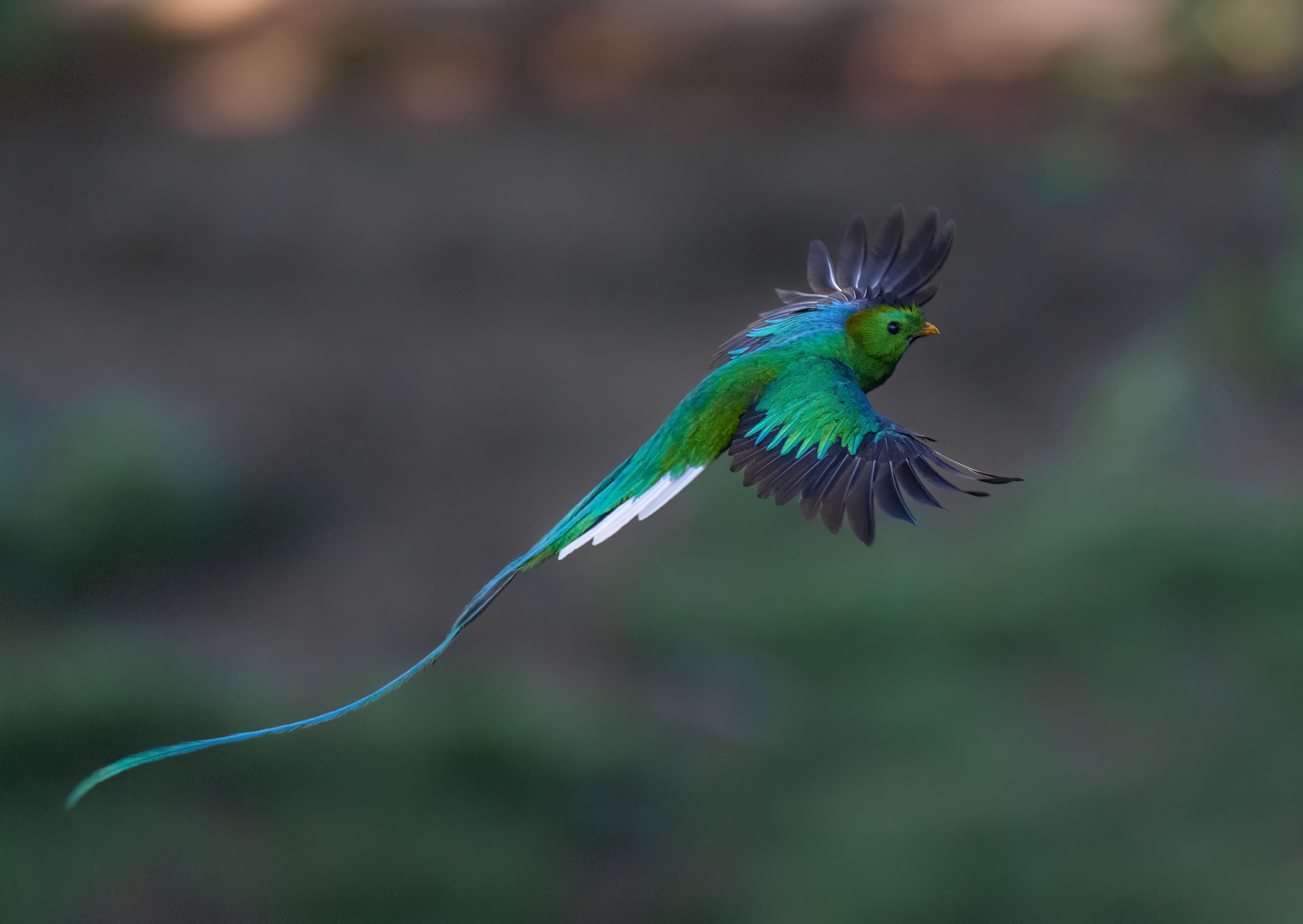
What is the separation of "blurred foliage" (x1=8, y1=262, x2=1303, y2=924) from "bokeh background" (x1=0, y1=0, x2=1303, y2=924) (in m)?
0.03

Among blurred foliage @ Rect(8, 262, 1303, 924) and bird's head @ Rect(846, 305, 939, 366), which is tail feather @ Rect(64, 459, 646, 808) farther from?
blurred foliage @ Rect(8, 262, 1303, 924)

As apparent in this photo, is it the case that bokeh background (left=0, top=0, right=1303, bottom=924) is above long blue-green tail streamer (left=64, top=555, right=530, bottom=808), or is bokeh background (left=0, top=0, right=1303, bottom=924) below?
above

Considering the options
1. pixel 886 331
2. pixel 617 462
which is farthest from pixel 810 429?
pixel 617 462

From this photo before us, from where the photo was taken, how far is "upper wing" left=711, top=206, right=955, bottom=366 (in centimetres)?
342

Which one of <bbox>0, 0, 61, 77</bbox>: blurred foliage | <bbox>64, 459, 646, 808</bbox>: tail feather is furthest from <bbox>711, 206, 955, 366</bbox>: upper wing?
Result: <bbox>0, 0, 61, 77</bbox>: blurred foliage

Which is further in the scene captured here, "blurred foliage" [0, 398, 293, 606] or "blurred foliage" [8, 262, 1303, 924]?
"blurred foliage" [0, 398, 293, 606]

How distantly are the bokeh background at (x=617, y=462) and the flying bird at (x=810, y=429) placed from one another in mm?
5658

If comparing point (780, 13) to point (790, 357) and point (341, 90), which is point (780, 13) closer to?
point (341, 90)

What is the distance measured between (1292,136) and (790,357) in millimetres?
13853

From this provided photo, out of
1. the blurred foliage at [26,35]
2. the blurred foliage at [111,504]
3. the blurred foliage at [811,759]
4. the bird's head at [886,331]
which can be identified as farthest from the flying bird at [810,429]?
the blurred foliage at [26,35]

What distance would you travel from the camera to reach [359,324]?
14023 millimetres

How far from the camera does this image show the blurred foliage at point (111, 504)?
1180cm

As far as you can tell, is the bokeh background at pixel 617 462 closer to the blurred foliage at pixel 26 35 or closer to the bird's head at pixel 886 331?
the blurred foliage at pixel 26 35

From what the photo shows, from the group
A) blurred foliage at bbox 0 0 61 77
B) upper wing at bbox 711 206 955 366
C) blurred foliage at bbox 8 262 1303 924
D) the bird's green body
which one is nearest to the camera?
the bird's green body
